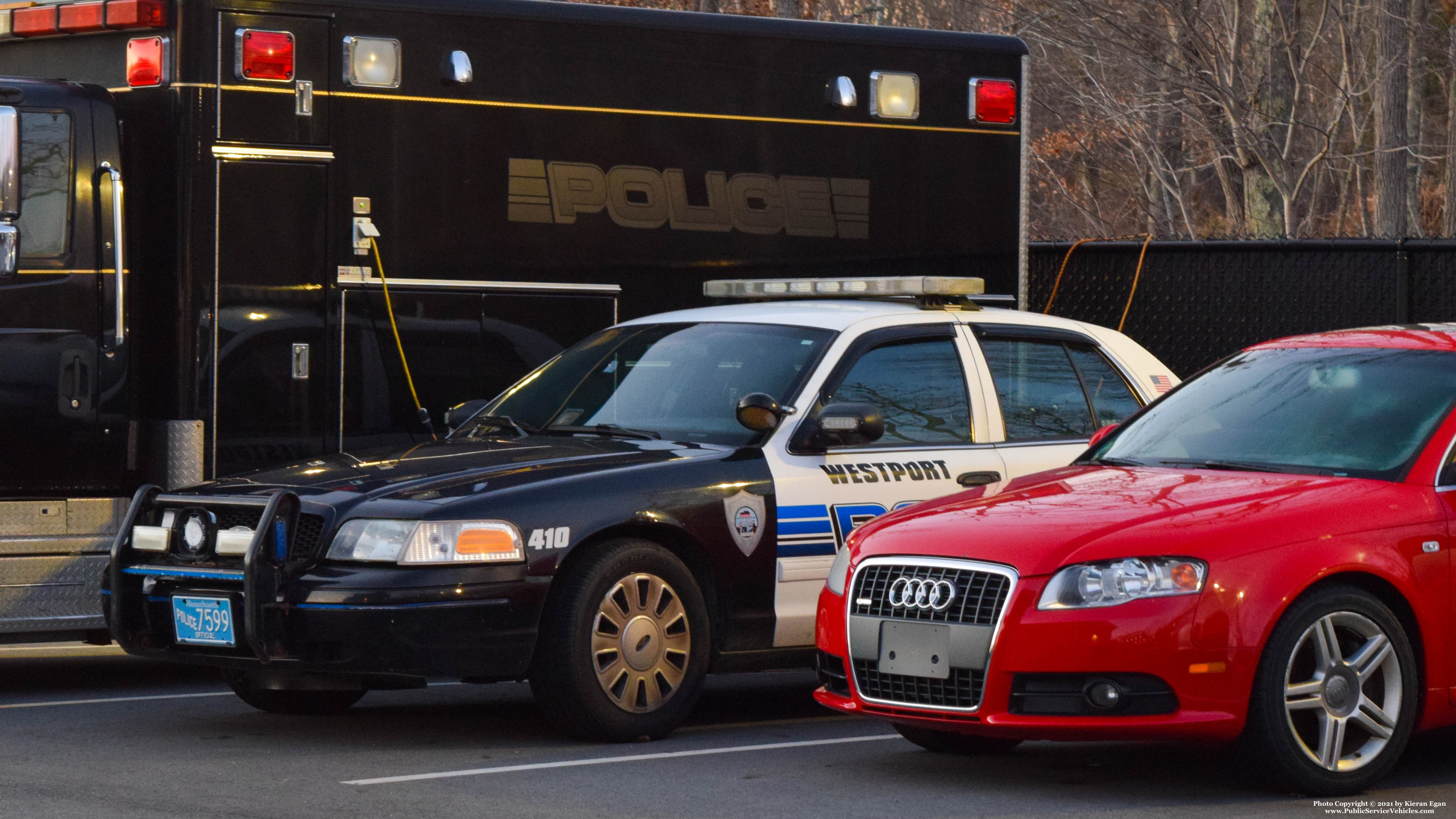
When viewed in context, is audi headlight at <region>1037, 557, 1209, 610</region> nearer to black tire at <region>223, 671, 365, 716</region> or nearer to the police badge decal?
the police badge decal

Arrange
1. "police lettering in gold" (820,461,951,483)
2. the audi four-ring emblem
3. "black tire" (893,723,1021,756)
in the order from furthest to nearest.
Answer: "police lettering in gold" (820,461,951,483)
"black tire" (893,723,1021,756)
the audi four-ring emblem

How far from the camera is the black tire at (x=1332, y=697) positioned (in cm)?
623

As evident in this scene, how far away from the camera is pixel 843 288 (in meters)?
9.15

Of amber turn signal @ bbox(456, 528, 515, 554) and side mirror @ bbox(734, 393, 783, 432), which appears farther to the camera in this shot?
side mirror @ bbox(734, 393, 783, 432)

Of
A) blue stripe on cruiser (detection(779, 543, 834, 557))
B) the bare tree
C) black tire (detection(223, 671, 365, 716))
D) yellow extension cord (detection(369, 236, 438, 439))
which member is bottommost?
black tire (detection(223, 671, 365, 716))

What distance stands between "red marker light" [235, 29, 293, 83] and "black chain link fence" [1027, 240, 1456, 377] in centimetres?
524

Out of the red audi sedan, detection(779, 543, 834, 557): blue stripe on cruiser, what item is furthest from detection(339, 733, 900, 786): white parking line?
detection(779, 543, 834, 557): blue stripe on cruiser

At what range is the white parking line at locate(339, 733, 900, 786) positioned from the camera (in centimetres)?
682

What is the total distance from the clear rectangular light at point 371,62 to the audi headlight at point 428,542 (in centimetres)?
295

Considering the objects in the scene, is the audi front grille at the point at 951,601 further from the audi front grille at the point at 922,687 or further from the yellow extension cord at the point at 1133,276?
the yellow extension cord at the point at 1133,276

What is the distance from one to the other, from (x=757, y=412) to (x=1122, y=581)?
2044mm

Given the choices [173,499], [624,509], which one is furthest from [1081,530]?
[173,499]

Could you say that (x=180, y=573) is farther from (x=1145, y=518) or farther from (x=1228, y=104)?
(x=1228, y=104)

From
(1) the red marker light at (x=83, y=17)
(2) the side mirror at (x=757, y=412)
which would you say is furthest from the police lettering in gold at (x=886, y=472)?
(1) the red marker light at (x=83, y=17)
